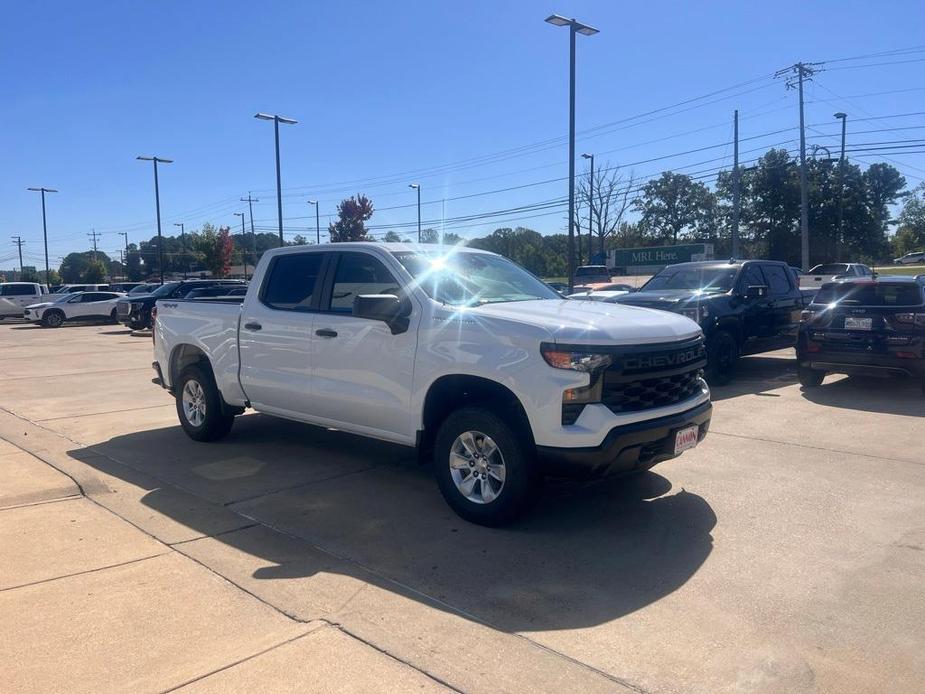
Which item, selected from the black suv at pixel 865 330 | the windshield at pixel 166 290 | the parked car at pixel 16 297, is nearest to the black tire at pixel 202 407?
the black suv at pixel 865 330

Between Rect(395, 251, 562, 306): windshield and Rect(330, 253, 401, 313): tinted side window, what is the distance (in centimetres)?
19

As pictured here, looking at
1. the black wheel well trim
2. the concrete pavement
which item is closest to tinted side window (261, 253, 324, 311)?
the concrete pavement

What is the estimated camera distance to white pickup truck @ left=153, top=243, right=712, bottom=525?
470 cm

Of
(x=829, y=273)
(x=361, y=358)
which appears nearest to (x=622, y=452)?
(x=361, y=358)

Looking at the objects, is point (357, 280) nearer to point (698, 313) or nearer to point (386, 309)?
point (386, 309)

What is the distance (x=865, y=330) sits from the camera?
9.82 metres

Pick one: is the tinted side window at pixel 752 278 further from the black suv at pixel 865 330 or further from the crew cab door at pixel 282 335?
the crew cab door at pixel 282 335

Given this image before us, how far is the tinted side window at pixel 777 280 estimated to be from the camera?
12.4 metres

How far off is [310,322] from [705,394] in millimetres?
3209

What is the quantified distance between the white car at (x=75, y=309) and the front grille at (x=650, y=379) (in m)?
30.5

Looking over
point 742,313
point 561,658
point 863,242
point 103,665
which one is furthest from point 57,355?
point 863,242

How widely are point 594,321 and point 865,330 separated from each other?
654 centimetres

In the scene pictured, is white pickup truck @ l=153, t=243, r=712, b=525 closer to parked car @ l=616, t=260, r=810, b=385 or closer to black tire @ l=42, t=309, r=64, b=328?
parked car @ l=616, t=260, r=810, b=385

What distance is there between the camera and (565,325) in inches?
189
